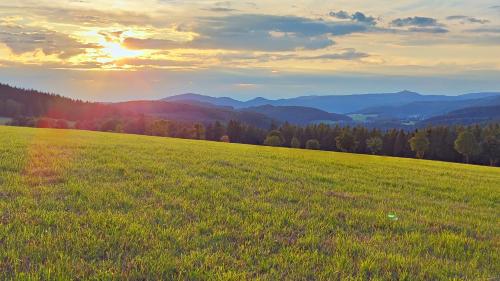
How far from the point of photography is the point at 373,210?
1000 cm

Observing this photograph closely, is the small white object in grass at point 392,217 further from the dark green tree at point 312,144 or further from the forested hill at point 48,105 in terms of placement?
the forested hill at point 48,105

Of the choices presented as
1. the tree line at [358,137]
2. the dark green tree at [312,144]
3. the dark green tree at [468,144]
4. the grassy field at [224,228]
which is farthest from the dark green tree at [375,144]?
the grassy field at [224,228]

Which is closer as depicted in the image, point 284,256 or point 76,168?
point 284,256

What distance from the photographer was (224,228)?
7543 mm

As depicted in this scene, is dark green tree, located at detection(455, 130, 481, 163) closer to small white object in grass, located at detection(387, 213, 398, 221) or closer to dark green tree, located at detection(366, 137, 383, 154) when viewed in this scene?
dark green tree, located at detection(366, 137, 383, 154)

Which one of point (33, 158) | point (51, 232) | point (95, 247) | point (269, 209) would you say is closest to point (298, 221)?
point (269, 209)

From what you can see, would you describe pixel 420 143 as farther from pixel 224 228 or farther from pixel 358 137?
pixel 224 228

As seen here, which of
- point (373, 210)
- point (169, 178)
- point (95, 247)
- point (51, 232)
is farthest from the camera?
point (169, 178)

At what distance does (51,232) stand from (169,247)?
1990 millimetres

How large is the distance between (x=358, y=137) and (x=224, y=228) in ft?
390

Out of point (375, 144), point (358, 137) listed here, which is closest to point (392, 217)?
point (375, 144)

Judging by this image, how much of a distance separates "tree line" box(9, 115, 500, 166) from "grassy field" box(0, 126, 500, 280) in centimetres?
9833

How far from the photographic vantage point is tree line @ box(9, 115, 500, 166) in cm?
10162

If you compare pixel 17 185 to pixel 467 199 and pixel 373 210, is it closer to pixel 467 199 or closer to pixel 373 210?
pixel 373 210
